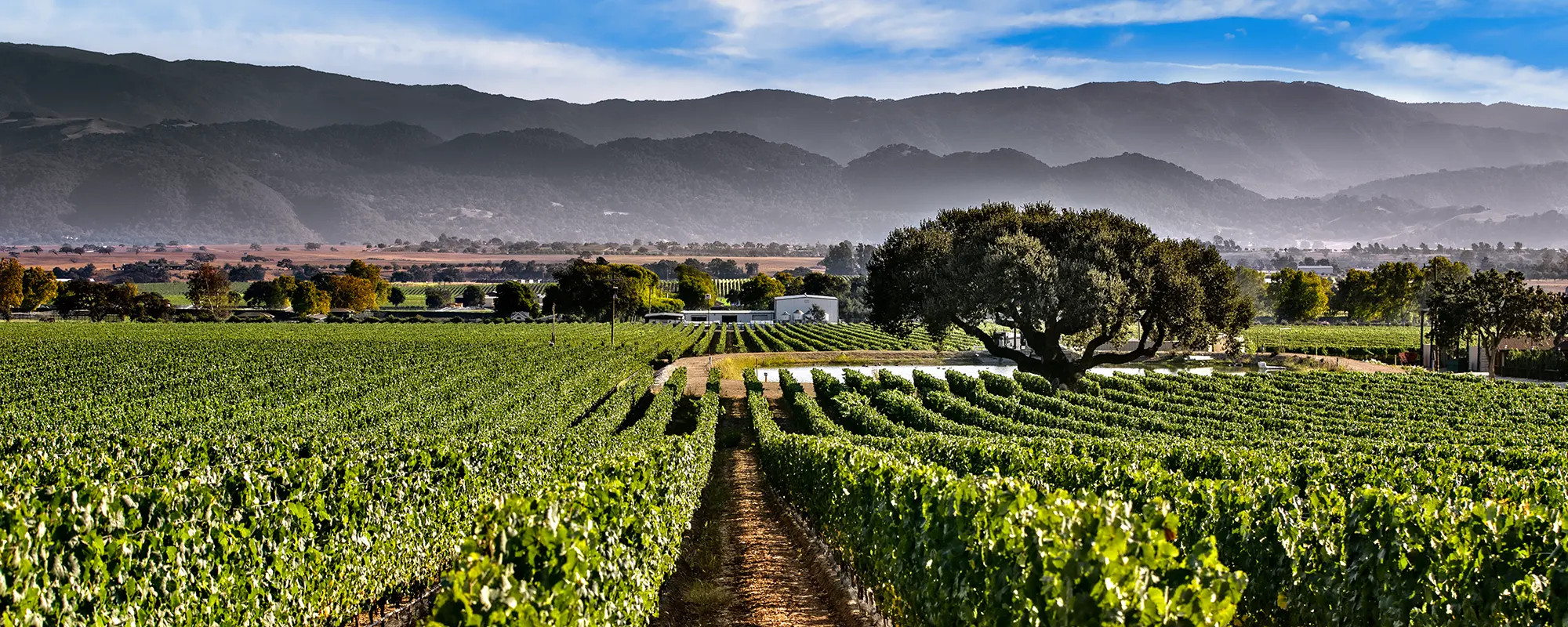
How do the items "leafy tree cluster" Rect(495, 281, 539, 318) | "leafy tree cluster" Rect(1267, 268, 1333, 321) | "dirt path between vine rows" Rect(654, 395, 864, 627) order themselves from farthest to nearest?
"leafy tree cluster" Rect(495, 281, 539, 318), "leafy tree cluster" Rect(1267, 268, 1333, 321), "dirt path between vine rows" Rect(654, 395, 864, 627)

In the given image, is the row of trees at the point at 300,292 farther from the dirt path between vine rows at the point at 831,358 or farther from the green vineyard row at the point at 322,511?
the green vineyard row at the point at 322,511

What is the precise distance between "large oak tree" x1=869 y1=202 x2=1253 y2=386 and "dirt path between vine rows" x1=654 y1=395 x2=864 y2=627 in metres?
20.7

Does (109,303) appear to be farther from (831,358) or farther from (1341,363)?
→ (1341,363)

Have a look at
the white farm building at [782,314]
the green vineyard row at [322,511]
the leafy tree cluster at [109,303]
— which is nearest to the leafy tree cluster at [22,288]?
the leafy tree cluster at [109,303]

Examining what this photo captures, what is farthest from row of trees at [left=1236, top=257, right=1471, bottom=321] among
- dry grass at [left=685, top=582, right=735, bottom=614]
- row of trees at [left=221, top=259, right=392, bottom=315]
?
row of trees at [left=221, top=259, right=392, bottom=315]

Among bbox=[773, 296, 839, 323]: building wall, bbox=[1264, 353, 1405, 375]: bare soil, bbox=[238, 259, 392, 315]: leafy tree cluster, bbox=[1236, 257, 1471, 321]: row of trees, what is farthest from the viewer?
bbox=[773, 296, 839, 323]: building wall

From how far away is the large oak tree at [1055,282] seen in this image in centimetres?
3991

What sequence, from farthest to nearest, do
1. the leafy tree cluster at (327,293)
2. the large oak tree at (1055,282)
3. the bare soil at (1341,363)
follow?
1. the leafy tree cluster at (327,293)
2. the bare soil at (1341,363)
3. the large oak tree at (1055,282)

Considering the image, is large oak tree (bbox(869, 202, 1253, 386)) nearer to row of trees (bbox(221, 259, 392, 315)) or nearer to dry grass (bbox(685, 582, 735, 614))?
dry grass (bbox(685, 582, 735, 614))

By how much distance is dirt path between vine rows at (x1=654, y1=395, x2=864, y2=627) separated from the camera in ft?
40.2

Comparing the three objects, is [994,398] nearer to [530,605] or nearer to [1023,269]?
[1023,269]

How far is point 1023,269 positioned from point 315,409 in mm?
25081

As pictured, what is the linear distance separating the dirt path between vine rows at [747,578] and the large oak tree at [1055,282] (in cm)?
2065

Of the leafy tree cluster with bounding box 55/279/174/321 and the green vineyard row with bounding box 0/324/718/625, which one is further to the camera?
the leafy tree cluster with bounding box 55/279/174/321
